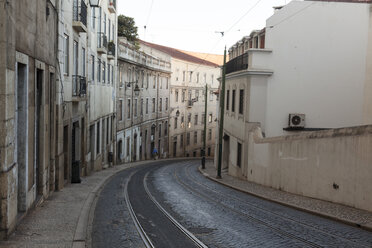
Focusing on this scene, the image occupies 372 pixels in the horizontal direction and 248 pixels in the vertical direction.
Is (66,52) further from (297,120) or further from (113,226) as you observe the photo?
(297,120)

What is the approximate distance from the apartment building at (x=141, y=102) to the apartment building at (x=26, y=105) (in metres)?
22.2

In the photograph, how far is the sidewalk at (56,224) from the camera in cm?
880

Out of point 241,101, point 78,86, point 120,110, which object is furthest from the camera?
point 120,110

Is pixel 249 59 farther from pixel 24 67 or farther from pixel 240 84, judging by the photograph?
pixel 24 67

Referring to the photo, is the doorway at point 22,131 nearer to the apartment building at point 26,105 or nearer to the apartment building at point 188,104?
the apartment building at point 26,105

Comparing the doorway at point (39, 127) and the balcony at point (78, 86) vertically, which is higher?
the balcony at point (78, 86)

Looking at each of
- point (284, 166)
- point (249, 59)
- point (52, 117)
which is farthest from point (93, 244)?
point (249, 59)

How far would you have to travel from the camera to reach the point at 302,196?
16.1 metres

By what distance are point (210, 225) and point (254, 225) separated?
3.55ft

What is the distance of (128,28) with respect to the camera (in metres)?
49.0

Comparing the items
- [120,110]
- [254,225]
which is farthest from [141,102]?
[254,225]

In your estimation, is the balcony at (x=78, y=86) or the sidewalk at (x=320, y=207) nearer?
the sidewalk at (x=320, y=207)

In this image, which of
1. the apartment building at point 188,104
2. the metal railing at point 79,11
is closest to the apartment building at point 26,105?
the metal railing at point 79,11

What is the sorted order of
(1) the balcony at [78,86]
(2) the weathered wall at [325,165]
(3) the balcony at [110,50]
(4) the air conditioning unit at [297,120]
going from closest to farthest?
(2) the weathered wall at [325,165], (1) the balcony at [78,86], (4) the air conditioning unit at [297,120], (3) the balcony at [110,50]
